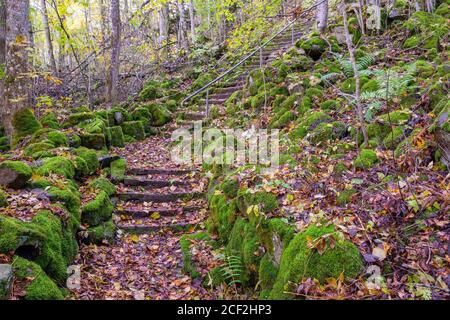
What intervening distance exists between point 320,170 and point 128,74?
13601 mm

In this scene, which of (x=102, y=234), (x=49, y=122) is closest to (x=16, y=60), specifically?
(x=49, y=122)

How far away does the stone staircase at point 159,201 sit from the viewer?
252 inches

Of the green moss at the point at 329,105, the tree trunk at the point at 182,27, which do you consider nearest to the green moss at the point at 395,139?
the green moss at the point at 329,105

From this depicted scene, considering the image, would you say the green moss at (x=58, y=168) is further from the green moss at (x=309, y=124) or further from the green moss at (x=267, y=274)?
the green moss at (x=309, y=124)

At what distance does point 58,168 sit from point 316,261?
498 cm

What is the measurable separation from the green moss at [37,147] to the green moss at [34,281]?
3980 mm

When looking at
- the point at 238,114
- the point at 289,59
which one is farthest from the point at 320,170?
the point at 289,59

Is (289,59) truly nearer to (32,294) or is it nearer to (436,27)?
(436,27)

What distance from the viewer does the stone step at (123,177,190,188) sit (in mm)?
7664

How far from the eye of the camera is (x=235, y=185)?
5.59 meters

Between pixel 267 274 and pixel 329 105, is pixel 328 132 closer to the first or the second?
pixel 329 105

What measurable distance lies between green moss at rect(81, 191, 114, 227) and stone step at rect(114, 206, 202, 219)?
13.6 inches

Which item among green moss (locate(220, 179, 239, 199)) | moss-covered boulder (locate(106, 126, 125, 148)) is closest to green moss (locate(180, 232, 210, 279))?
green moss (locate(220, 179, 239, 199))

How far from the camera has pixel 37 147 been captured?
23.6 feet
